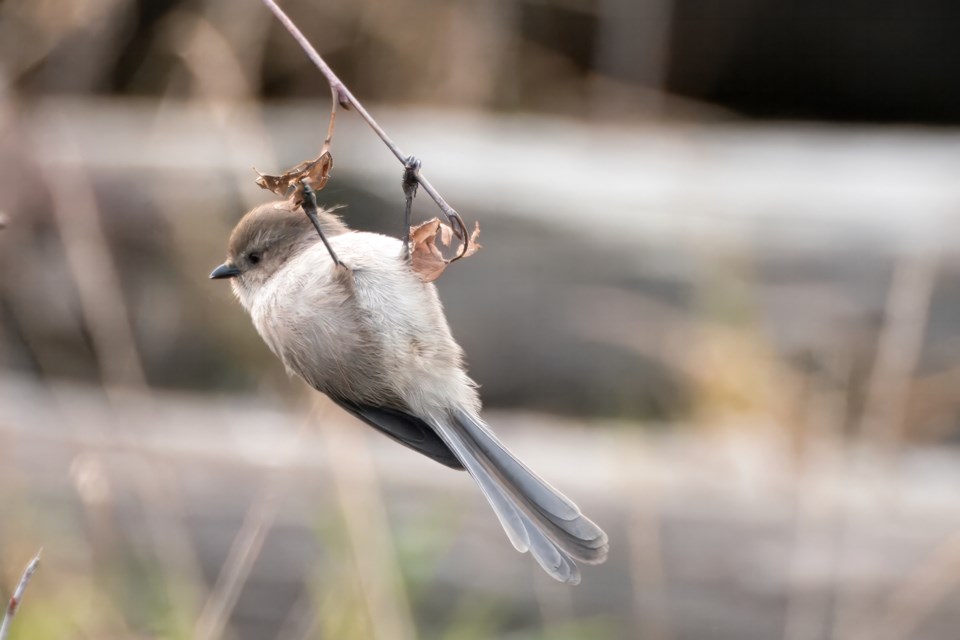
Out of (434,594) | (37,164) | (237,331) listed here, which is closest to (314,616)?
(434,594)

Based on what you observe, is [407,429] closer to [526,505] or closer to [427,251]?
[526,505]

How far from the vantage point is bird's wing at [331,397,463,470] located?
2330 mm

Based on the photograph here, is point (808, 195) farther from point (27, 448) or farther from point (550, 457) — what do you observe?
point (27, 448)

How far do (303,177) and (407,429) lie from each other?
29.9 inches

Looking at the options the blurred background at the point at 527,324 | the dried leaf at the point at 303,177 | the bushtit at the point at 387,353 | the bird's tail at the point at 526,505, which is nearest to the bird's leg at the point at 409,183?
the bushtit at the point at 387,353

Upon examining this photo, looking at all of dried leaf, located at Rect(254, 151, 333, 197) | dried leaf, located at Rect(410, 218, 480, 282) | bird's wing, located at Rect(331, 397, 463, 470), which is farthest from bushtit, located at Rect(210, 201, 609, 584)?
dried leaf, located at Rect(254, 151, 333, 197)

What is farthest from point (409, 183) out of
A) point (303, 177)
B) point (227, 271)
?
point (227, 271)

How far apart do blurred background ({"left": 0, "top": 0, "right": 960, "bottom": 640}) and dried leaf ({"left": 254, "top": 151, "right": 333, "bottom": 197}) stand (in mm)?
1067

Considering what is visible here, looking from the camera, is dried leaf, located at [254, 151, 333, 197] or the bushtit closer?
dried leaf, located at [254, 151, 333, 197]

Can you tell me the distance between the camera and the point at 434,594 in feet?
13.1

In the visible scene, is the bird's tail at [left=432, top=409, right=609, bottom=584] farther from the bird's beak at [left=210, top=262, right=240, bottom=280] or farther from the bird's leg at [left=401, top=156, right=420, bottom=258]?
the bird's beak at [left=210, top=262, right=240, bottom=280]

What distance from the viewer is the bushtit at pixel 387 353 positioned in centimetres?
215

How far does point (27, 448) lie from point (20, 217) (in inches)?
38.9

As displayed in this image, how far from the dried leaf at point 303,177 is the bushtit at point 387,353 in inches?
11.5
